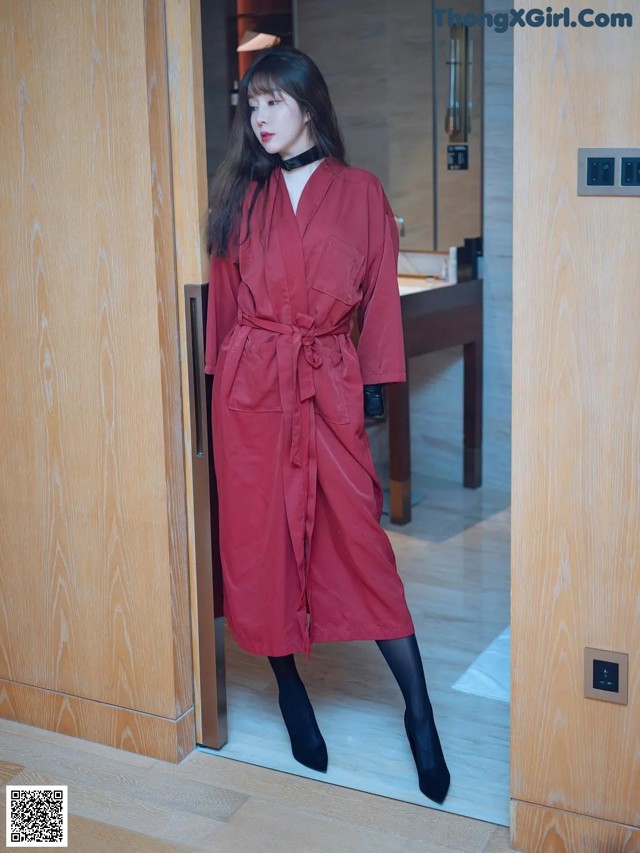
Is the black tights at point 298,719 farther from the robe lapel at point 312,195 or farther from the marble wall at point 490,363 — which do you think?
the marble wall at point 490,363

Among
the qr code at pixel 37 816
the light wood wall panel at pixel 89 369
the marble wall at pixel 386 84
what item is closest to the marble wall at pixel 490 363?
the marble wall at pixel 386 84

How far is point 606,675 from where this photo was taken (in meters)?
2.11

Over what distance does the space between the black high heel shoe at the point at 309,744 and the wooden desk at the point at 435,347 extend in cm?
171

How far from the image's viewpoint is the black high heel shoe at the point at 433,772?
8.02 feet

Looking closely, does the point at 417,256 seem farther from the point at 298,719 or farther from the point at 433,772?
the point at 433,772

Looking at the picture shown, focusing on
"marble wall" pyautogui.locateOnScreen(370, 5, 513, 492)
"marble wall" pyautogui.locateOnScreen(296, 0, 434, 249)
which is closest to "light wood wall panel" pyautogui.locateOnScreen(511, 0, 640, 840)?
"marble wall" pyautogui.locateOnScreen(370, 5, 513, 492)

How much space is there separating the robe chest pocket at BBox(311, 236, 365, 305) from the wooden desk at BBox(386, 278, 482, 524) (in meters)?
1.56

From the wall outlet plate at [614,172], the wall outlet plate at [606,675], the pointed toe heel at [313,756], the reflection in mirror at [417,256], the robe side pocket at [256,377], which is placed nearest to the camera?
the wall outlet plate at [614,172]

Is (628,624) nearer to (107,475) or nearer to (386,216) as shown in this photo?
(386,216)

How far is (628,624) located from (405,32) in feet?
10.0

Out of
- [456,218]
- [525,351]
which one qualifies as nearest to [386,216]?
[525,351]

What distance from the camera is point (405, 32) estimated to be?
4426mm

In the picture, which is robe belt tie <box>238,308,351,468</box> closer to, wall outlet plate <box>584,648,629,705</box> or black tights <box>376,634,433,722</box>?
black tights <box>376,634,433,722</box>

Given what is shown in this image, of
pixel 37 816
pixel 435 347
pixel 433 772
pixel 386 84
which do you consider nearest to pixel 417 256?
pixel 435 347
